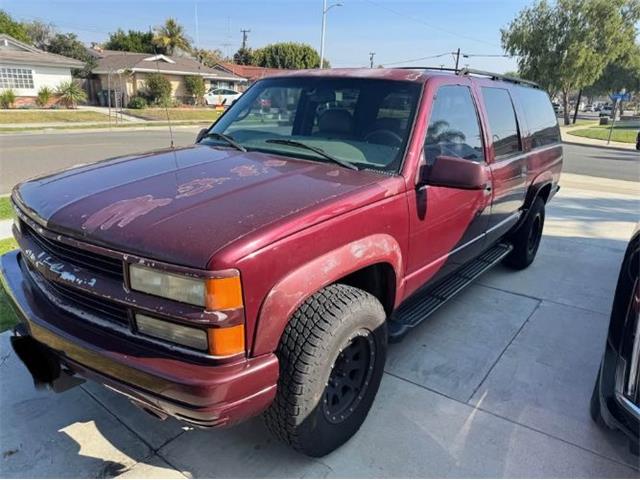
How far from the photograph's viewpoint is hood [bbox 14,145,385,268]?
1.91 m

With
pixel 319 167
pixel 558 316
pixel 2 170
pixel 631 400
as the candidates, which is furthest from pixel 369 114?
pixel 2 170

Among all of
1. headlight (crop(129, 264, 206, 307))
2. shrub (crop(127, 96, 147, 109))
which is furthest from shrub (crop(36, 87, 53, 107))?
headlight (crop(129, 264, 206, 307))

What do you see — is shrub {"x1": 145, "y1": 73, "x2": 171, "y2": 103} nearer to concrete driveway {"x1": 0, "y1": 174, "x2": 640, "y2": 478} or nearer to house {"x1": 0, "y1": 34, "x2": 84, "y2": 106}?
house {"x1": 0, "y1": 34, "x2": 84, "y2": 106}

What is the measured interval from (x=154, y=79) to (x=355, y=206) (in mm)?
36903

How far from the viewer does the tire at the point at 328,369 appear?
212 centimetres

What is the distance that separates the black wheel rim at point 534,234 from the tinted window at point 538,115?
2.69 feet

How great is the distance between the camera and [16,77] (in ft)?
107

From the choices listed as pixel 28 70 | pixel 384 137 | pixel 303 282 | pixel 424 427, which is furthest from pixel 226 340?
pixel 28 70

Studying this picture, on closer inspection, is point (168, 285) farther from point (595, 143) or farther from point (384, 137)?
point (595, 143)

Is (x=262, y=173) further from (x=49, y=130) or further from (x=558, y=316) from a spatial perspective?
(x=49, y=130)

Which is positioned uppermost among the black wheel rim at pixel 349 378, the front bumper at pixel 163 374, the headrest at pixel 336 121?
the headrest at pixel 336 121

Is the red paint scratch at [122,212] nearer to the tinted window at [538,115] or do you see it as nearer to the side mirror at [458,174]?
the side mirror at [458,174]

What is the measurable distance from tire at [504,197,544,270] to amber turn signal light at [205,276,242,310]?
390 cm

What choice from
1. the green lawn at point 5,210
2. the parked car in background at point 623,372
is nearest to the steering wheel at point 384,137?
the parked car in background at point 623,372
